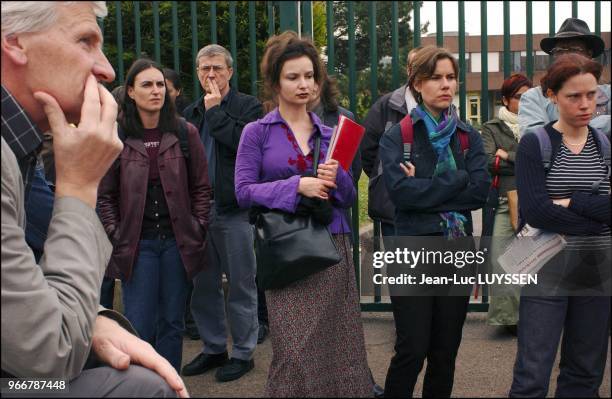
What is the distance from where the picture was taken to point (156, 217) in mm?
3834

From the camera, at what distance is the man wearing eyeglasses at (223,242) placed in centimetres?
430

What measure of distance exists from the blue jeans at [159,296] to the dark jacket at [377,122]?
49.2 inches

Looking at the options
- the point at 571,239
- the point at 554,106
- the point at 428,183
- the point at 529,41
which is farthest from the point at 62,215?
the point at 529,41

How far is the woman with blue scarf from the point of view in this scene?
3.27 meters

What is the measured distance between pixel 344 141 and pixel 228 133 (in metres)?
1.27

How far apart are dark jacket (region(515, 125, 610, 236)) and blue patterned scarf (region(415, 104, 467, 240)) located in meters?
0.32

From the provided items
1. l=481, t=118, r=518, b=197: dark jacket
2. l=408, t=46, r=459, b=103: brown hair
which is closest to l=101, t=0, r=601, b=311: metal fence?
l=481, t=118, r=518, b=197: dark jacket

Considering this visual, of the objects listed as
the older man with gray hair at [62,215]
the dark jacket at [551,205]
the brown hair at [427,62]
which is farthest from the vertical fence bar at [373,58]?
the older man with gray hair at [62,215]

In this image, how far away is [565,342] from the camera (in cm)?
317

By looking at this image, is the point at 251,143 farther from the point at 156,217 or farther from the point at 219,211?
the point at 219,211

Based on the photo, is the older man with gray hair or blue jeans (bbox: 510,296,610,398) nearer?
the older man with gray hair

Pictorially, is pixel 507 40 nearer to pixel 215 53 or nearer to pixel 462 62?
pixel 462 62

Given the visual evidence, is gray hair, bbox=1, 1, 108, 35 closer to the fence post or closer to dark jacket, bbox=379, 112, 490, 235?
dark jacket, bbox=379, 112, 490, 235

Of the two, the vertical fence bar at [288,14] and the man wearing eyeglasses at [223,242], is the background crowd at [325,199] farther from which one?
the vertical fence bar at [288,14]
